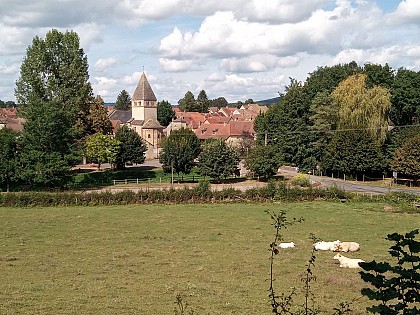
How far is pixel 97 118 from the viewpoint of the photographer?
64.2m

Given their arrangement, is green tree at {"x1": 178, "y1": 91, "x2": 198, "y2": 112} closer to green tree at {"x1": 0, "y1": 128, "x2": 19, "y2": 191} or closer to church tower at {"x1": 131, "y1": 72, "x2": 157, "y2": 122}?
church tower at {"x1": 131, "y1": 72, "x2": 157, "y2": 122}

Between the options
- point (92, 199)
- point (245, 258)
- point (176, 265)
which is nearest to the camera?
point (176, 265)

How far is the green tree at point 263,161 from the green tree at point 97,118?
2265 cm

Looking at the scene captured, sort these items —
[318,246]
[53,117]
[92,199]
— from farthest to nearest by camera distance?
1. [53,117]
2. [92,199]
3. [318,246]

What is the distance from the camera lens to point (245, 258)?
21.8 m

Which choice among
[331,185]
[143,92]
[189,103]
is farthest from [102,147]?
[189,103]

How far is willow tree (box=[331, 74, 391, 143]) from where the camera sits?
179ft

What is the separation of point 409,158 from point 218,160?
21.1 meters

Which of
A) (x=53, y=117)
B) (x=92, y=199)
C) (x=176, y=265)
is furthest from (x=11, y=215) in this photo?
(x=176, y=265)

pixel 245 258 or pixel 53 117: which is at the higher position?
pixel 53 117

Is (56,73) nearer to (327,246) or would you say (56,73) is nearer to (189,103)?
(327,246)

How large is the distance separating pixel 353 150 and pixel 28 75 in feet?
129

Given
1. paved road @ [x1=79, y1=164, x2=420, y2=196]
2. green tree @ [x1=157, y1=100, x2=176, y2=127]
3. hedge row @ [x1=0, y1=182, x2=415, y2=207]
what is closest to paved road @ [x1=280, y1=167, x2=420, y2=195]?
paved road @ [x1=79, y1=164, x2=420, y2=196]

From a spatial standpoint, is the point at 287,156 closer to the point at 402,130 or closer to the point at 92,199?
the point at 402,130
